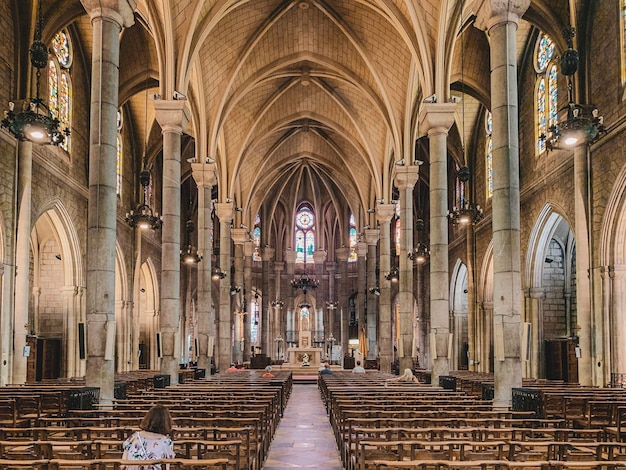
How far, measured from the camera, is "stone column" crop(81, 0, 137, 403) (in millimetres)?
15133

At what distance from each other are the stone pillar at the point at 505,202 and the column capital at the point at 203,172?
16750 millimetres

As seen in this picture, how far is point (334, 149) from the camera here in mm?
46125

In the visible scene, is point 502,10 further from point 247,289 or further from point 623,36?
point 247,289

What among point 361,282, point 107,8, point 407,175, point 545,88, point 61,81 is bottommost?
point 361,282

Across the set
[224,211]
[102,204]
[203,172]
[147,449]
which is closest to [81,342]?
[102,204]

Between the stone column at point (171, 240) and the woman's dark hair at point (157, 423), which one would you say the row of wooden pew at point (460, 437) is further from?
the stone column at point (171, 240)

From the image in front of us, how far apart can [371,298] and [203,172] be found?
20.6m

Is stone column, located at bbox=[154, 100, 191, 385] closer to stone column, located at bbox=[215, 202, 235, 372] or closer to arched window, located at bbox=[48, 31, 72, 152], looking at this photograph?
arched window, located at bbox=[48, 31, 72, 152]

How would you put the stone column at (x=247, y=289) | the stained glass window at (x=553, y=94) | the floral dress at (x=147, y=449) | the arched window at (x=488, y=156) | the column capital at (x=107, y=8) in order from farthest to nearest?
the stone column at (x=247, y=289) → the arched window at (x=488, y=156) → the stained glass window at (x=553, y=94) → the column capital at (x=107, y=8) → the floral dress at (x=147, y=449)

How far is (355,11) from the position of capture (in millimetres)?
28641

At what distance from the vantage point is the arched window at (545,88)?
25500 millimetres

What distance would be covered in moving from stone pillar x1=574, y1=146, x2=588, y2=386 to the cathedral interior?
Result: 0.06 meters

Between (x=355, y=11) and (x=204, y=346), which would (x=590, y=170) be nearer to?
(x=355, y=11)

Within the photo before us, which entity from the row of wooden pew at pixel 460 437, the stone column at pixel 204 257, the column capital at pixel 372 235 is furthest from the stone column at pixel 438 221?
the column capital at pixel 372 235
